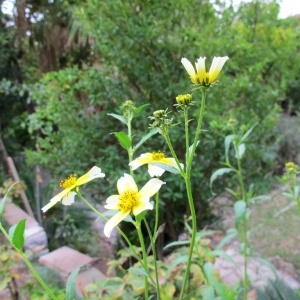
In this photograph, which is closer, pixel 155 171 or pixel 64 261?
pixel 155 171

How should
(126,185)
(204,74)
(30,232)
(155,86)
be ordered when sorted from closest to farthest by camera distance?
(204,74) < (126,185) < (155,86) < (30,232)

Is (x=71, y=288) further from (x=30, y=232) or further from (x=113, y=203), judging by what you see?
(x=30, y=232)

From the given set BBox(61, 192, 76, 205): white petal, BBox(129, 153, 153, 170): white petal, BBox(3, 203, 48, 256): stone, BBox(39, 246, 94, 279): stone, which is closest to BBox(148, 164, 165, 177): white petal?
BBox(129, 153, 153, 170): white petal

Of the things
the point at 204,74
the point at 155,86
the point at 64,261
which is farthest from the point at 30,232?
the point at 204,74

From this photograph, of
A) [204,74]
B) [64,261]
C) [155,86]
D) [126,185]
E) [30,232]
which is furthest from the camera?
[30,232]

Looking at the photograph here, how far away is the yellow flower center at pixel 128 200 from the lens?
58 centimetres

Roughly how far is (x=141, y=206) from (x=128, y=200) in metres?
0.03

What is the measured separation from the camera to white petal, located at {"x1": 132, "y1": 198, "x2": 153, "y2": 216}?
21.7 inches

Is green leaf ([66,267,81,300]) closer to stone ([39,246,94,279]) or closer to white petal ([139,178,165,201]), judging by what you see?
white petal ([139,178,165,201])

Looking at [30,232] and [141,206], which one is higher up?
[141,206]

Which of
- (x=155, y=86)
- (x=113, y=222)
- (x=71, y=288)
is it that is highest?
(x=155, y=86)

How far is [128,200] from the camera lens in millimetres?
583

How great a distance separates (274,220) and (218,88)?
1.85 m

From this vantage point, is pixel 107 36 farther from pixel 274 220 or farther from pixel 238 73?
pixel 274 220
